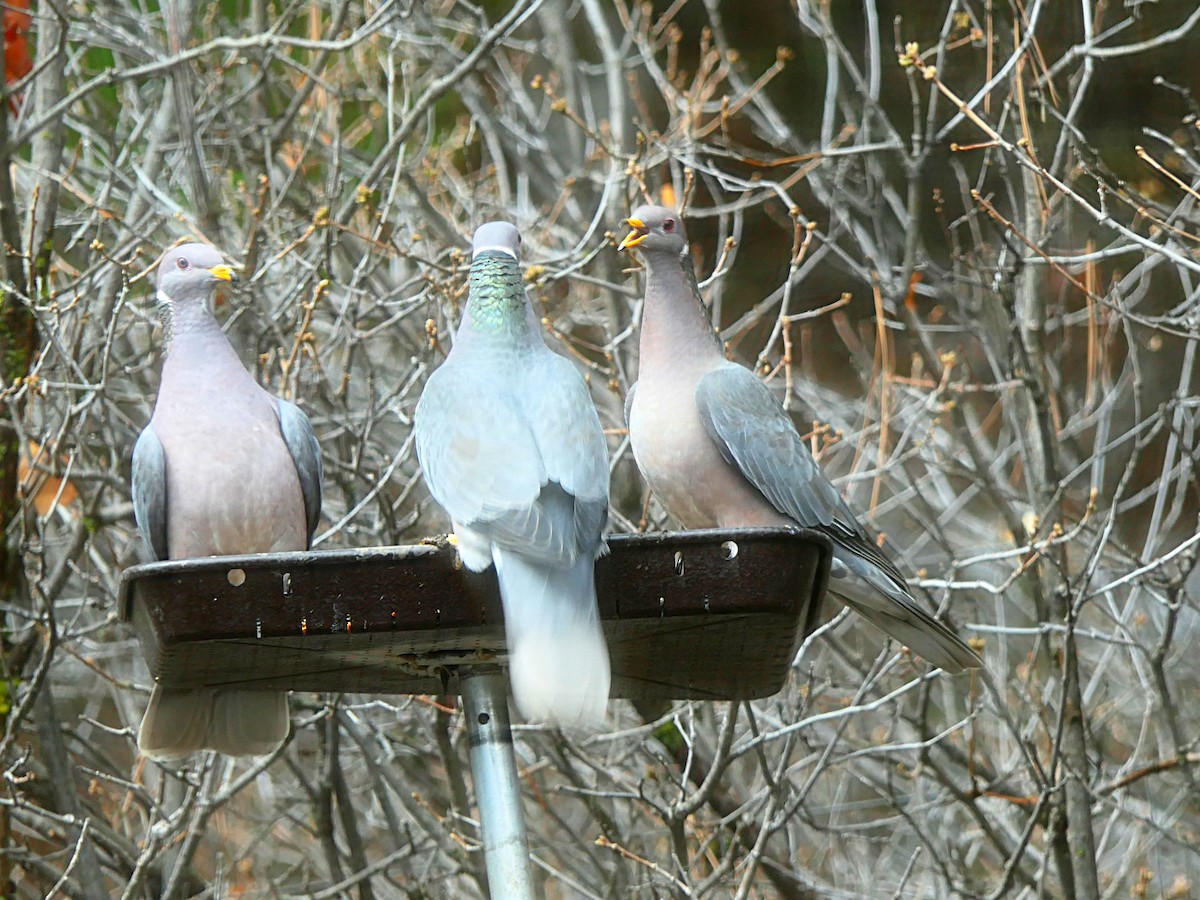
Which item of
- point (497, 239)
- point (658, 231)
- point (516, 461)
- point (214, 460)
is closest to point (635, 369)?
point (658, 231)

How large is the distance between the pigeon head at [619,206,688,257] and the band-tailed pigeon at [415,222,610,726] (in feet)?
2.55

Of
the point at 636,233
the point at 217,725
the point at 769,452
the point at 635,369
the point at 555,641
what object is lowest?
the point at 555,641

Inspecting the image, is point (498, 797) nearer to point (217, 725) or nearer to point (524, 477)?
point (524, 477)

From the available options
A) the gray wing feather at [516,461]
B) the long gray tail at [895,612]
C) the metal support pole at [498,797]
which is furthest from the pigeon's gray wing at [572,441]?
the long gray tail at [895,612]

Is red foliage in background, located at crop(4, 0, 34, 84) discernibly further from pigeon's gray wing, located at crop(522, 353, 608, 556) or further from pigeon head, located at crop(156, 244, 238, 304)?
pigeon's gray wing, located at crop(522, 353, 608, 556)

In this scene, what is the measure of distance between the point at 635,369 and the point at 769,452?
7.19ft

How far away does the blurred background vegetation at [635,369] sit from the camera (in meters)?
4.93

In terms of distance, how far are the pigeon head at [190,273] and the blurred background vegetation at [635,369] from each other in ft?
0.51

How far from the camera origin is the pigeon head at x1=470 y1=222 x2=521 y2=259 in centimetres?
346

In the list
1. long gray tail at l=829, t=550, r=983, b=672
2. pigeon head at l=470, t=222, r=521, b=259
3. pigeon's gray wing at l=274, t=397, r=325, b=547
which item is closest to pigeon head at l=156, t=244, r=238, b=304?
pigeon's gray wing at l=274, t=397, r=325, b=547

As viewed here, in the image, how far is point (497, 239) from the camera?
346 centimetres

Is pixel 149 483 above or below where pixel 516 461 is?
above

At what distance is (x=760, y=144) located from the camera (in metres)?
8.99

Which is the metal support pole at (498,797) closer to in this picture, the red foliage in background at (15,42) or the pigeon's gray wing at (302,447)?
the pigeon's gray wing at (302,447)
